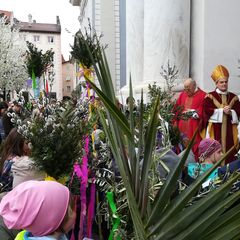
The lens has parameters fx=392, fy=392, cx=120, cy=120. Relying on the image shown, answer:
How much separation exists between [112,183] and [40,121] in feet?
2.73

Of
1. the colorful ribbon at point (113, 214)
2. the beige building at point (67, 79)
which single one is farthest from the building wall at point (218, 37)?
the beige building at point (67, 79)

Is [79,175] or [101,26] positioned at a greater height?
[101,26]

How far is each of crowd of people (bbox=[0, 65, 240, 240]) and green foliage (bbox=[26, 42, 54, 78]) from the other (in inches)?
87.6

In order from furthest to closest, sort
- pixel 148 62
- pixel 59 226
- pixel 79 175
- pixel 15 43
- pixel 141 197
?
pixel 15 43, pixel 148 62, pixel 79 175, pixel 59 226, pixel 141 197

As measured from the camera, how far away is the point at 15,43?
114 ft

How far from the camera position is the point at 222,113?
5.50 m

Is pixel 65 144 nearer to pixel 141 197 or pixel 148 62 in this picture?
pixel 141 197

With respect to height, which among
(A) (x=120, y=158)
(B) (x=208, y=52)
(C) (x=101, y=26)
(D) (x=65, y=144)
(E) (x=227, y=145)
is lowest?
(E) (x=227, y=145)

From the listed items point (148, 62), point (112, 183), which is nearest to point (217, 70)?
point (148, 62)

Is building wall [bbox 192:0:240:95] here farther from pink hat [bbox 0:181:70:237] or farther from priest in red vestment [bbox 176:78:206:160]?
pink hat [bbox 0:181:70:237]

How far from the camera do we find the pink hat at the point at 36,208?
5.41 feet

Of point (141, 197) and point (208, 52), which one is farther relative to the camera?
point (208, 52)

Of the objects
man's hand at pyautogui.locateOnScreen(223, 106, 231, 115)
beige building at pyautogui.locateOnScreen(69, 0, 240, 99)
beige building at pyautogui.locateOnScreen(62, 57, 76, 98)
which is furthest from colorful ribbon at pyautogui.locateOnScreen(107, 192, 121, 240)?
beige building at pyautogui.locateOnScreen(62, 57, 76, 98)

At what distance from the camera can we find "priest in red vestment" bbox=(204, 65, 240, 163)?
5500mm
